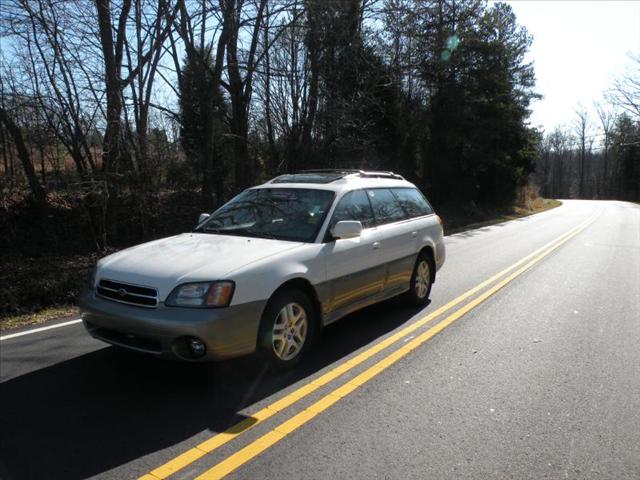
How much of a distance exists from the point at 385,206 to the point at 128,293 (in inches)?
133

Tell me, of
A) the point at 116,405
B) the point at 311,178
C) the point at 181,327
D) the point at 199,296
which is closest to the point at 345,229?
the point at 311,178

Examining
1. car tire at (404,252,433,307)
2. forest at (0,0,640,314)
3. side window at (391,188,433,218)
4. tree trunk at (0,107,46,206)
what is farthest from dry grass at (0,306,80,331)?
tree trunk at (0,107,46,206)

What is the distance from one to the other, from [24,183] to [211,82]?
4868 millimetres

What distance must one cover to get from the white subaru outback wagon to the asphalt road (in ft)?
1.33

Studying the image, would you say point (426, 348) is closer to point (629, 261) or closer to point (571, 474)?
point (571, 474)

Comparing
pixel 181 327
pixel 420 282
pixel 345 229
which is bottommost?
pixel 420 282

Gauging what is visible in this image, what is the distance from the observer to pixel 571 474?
3.12m

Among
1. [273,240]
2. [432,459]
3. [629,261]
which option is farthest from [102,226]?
[629,261]

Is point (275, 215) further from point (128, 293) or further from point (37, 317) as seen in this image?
point (37, 317)

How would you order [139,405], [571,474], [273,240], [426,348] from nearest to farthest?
[571,474] → [139,405] → [273,240] → [426,348]

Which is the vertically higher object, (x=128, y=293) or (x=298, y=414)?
(x=128, y=293)

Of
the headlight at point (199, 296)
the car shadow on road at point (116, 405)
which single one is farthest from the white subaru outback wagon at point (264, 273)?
the car shadow on road at point (116, 405)

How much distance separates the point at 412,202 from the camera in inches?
283

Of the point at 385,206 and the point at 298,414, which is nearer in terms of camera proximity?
the point at 298,414
